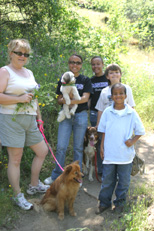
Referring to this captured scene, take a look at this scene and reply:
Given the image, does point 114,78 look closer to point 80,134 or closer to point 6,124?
point 80,134

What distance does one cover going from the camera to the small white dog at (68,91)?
382 centimetres

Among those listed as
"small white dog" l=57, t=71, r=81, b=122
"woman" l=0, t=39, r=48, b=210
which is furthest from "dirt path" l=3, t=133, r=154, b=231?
"small white dog" l=57, t=71, r=81, b=122

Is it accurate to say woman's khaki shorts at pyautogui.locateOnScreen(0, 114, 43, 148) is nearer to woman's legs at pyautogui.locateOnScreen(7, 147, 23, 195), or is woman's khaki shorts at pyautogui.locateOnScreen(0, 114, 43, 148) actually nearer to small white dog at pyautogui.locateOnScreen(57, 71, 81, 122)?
woman's legs at pyautogui.locateOnScreen(7, 147, 23, 195)

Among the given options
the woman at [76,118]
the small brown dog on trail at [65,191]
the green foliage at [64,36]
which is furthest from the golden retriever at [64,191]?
the green foliage at [64,36]

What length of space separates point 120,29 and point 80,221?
367 inches

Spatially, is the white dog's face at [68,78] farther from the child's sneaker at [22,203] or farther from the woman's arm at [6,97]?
the child's sneaker at [22,203]

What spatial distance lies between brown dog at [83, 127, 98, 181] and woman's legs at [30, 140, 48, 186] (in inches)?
40.4

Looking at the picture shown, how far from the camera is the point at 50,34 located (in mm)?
9227

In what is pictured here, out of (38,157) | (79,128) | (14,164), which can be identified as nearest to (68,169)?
(38,157)

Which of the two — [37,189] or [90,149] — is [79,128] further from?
[37,189]

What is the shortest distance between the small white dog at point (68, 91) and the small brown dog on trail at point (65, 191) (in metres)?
0.87

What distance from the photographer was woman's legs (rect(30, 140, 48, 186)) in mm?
3570

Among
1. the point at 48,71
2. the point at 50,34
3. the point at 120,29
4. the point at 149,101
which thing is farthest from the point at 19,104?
the point at 120,29

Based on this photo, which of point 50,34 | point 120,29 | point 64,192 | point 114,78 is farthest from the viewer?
point 120,29
